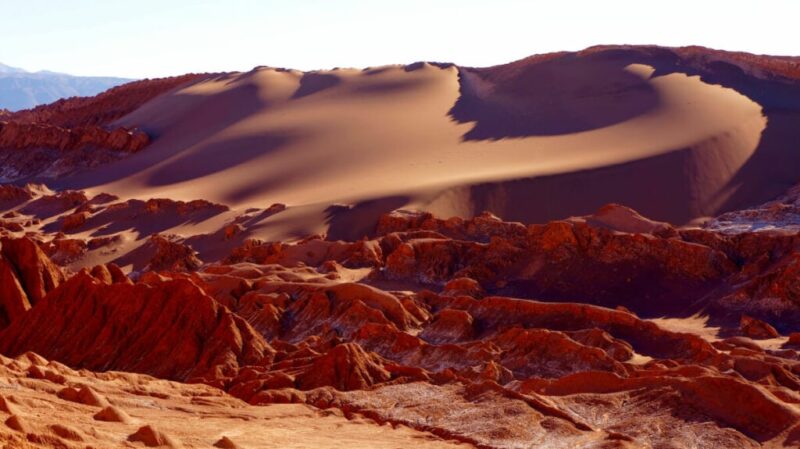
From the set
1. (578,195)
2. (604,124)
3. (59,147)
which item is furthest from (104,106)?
(578,195)

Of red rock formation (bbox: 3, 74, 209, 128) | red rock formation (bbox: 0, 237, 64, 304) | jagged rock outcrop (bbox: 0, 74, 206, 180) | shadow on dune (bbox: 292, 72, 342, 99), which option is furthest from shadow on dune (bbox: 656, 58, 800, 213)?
red rock formation (bbox: 3, 74, 209, 128)

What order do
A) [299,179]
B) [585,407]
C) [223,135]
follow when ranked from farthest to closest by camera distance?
[223,135], [299,179], [585,407]

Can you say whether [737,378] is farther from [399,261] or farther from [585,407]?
[399,261]

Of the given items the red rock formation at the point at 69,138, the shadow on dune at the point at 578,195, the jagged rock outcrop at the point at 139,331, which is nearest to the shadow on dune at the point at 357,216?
the shadow on dune at the point at 578,195

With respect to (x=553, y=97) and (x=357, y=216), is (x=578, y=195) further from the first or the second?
(x=553, y=97)

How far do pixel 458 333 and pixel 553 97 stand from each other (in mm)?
44631

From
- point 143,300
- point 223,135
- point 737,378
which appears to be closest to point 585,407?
point 737,378

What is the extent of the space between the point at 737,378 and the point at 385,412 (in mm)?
6263

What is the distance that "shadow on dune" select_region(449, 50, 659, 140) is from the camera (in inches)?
2689

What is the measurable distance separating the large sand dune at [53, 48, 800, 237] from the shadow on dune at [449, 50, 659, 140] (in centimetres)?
16

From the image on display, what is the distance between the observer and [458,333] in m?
31.5

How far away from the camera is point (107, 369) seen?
2616cm

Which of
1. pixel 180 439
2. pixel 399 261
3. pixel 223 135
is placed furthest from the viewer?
pixel 223 135

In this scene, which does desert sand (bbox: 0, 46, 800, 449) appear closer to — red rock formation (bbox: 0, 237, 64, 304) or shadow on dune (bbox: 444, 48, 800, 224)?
red rock formation (bbox: 0, 237, 64, 304)
